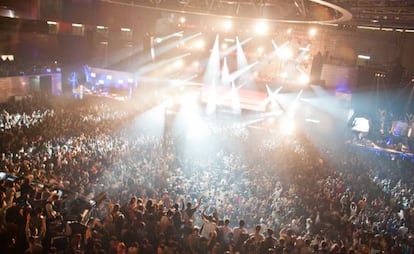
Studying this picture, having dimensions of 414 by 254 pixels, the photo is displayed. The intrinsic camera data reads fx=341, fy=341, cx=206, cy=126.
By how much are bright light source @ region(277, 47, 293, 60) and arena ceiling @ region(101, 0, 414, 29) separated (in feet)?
26.4

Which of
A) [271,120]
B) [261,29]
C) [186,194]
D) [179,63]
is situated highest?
[261,29]

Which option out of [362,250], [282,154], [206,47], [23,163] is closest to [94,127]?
[23,163]

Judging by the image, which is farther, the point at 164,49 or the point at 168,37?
the point at 168,37

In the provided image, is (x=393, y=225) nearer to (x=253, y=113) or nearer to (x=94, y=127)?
(x=94, y=127)

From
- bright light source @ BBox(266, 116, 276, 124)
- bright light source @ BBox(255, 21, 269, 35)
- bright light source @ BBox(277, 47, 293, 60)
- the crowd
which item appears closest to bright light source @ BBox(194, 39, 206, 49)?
bright light source @ BBox(255, 21, 269, 35)

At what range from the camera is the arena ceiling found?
11.9 metres

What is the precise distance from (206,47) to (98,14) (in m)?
8.13

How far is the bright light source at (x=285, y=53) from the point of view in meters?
23.2

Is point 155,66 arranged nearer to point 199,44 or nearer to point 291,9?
point 199,44

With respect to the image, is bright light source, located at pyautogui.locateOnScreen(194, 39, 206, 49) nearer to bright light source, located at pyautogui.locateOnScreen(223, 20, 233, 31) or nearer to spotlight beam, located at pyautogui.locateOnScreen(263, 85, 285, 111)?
bright light source, located at pyautogui.locateOnScreen(223, 20, 233, 31)

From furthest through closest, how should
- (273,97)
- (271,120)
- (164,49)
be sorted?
1. (164,49)
2. (273,97)
3. (271,120)

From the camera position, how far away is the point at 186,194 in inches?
309

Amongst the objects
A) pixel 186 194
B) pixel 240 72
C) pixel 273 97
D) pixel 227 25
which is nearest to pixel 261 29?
pixel 227 25

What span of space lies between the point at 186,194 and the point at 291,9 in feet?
28.4
